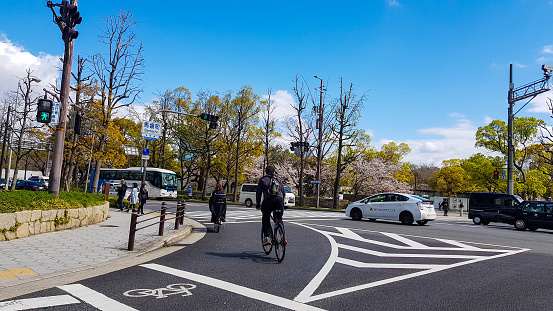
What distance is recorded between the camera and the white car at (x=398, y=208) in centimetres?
1705

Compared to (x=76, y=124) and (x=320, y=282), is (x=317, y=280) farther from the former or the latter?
(x=76, y=124)

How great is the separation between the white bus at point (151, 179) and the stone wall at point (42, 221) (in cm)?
2333

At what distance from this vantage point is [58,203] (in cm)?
1035

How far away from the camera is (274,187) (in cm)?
719

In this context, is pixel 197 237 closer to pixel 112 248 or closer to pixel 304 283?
pixel 112 248

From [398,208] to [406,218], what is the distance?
0.57 meters

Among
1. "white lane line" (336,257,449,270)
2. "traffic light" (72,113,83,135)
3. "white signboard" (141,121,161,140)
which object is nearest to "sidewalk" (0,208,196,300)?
"traffic light" (72,113,83,135)

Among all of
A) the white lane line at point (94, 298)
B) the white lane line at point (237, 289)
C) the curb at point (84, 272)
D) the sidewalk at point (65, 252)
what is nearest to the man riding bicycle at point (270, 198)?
the white lane line at point (237, 289)

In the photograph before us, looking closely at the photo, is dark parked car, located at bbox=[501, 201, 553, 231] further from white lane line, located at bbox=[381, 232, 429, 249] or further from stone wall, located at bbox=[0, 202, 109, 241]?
stone wall, located at bbox=[0, 202, 109, 241]

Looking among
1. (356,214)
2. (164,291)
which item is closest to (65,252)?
(164,291)

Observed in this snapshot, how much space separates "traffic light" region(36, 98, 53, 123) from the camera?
36.9ft

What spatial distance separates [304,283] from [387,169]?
42.6 meters

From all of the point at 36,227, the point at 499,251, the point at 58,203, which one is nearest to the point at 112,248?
the point at 36,227

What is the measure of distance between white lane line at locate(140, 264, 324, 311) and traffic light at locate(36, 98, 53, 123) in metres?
7.47
